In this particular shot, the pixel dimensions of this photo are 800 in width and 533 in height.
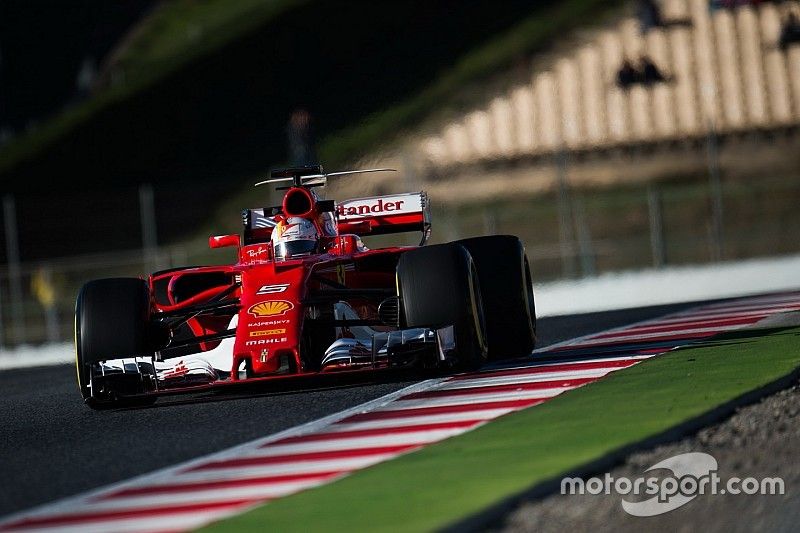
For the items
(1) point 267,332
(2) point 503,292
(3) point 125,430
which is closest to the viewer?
(3) point 125,430

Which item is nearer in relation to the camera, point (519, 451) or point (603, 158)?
point (519, 451)

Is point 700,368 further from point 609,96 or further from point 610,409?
point 609,96

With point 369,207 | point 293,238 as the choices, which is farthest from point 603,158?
point 293,238

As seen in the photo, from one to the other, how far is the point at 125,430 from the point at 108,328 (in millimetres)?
1085

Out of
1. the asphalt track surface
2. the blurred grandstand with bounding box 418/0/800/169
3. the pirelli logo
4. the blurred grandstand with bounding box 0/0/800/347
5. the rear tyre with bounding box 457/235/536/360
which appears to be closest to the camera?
the asphalt track surface

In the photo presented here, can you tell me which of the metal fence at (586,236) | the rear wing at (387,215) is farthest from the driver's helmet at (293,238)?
the metal fence at (586,236)

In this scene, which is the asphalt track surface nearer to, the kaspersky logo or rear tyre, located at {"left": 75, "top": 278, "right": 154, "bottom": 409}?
rear tyre, located at {"left": 75, "top": 278, "right": 154, "bottom": 409}

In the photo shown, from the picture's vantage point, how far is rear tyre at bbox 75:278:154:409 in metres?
9.06

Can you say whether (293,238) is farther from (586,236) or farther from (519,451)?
(586,236)

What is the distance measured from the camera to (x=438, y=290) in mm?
8922

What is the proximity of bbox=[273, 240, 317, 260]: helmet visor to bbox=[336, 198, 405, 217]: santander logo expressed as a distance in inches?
35.1

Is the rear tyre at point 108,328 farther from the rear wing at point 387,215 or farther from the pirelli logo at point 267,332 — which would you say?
the rear wing at point 387,215

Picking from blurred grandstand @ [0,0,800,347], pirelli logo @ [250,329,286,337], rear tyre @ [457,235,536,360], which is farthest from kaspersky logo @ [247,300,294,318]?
blurred grandstand @ [0,0,800,347]

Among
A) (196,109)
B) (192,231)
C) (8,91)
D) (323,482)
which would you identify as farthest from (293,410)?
(8,91)
